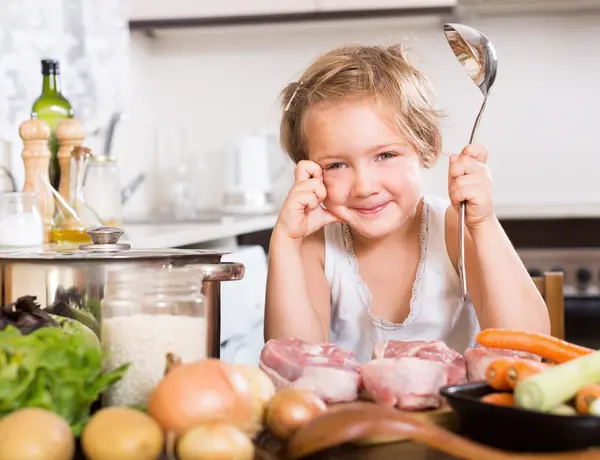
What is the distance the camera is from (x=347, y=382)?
2.16 ft

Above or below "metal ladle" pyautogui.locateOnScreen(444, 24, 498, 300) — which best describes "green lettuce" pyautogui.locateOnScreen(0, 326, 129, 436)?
below

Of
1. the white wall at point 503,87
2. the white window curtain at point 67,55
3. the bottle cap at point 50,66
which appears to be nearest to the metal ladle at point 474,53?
the bottle cap at point 50,66

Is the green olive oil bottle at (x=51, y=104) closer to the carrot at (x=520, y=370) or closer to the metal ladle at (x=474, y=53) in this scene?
the metal ladle at (x=474, y=53)

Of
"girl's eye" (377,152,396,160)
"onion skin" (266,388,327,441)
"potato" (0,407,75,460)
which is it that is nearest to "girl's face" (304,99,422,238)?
"girl's eye" (377,152,396,160)

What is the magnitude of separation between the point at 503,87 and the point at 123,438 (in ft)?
9.21

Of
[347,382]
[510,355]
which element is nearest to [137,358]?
[347,382]

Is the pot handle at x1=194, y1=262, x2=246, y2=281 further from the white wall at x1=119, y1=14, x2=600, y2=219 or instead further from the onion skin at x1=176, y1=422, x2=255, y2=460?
the white wall at x1=119, y1=14, x2=600, y2=219

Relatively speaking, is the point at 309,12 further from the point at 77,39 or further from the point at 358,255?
the point at 358,255

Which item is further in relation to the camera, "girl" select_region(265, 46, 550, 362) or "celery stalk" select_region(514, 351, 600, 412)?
"girl" select_region(265, 46, 550, 362)

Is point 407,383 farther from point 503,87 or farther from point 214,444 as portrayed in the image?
point 503,87

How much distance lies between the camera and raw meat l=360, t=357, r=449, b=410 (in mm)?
641

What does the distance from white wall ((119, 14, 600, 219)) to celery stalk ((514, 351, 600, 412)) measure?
2503 millimetres

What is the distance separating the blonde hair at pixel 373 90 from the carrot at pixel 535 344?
656 millimetres

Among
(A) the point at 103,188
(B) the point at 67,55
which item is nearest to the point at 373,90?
(A) the point at 103,188
